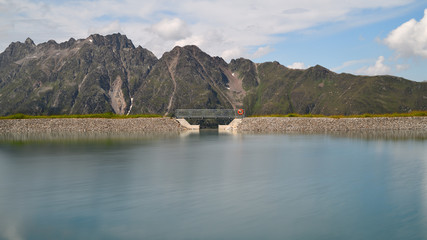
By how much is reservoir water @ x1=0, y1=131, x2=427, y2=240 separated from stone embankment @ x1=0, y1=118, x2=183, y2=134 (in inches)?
4058

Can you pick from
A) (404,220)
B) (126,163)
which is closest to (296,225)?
(404,220)

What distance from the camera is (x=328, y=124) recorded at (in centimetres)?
14025

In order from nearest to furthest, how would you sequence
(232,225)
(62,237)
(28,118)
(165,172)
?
(62,237), (232,225), (165,172), (28,118)

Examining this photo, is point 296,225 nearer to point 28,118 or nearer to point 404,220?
point 404,220

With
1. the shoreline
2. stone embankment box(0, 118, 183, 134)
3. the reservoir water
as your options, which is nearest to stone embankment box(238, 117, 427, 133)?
the shoreline

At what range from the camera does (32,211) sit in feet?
85.1

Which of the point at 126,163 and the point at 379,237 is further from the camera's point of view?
the point at 126,163

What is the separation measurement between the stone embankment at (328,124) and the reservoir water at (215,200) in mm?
91198

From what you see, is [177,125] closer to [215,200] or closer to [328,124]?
[328,124]

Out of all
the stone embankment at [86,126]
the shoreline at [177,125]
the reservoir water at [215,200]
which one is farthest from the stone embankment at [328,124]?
the reservoir water at [215,200]

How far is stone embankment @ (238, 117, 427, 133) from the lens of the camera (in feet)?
437

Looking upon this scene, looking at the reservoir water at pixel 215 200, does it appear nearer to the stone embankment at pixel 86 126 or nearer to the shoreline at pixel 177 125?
the shoreline at pixel 177 125

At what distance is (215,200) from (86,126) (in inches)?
5330

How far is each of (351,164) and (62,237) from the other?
40.1m
